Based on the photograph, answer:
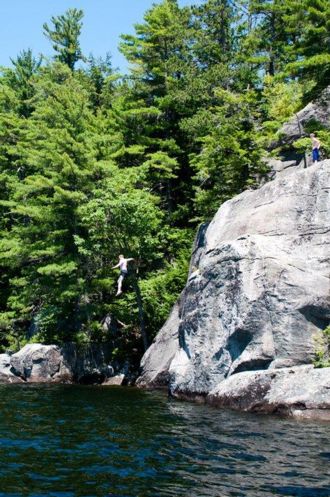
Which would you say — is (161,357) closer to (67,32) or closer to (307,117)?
(307,117)

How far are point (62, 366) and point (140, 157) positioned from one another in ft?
51.0

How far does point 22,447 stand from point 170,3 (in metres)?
35.3

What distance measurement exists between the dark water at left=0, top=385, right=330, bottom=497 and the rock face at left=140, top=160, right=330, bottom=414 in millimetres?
2608

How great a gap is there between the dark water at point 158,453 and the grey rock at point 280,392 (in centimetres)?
72

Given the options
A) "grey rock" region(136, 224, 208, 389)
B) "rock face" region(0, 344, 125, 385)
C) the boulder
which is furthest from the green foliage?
the boulder

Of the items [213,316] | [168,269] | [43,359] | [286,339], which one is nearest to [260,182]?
[168,269]

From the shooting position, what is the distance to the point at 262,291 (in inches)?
744

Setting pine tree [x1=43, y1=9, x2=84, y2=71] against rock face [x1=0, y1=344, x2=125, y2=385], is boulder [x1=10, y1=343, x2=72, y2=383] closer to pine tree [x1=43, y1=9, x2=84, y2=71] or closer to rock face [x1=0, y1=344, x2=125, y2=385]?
rock face [x1=0, y1=344, x2=125, y2=385]

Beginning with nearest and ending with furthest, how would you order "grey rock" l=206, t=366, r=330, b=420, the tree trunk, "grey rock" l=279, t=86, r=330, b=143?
"grey rock" l=206, t=366, r=330, b=420 → the tree trunk → "grey rock" l=279, t=86, r=330, b=143

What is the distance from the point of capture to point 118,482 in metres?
9.84

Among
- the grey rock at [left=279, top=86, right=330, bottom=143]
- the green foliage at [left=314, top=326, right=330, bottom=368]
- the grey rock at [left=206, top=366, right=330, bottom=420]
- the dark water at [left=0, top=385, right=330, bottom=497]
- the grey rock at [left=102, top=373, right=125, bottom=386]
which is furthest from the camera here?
the grey rock at [left=279, top=86, right=330, bottom=143]

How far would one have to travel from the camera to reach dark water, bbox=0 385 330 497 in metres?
9.50

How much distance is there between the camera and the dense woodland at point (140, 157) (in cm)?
2780

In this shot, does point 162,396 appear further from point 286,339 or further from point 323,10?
point 323,10
